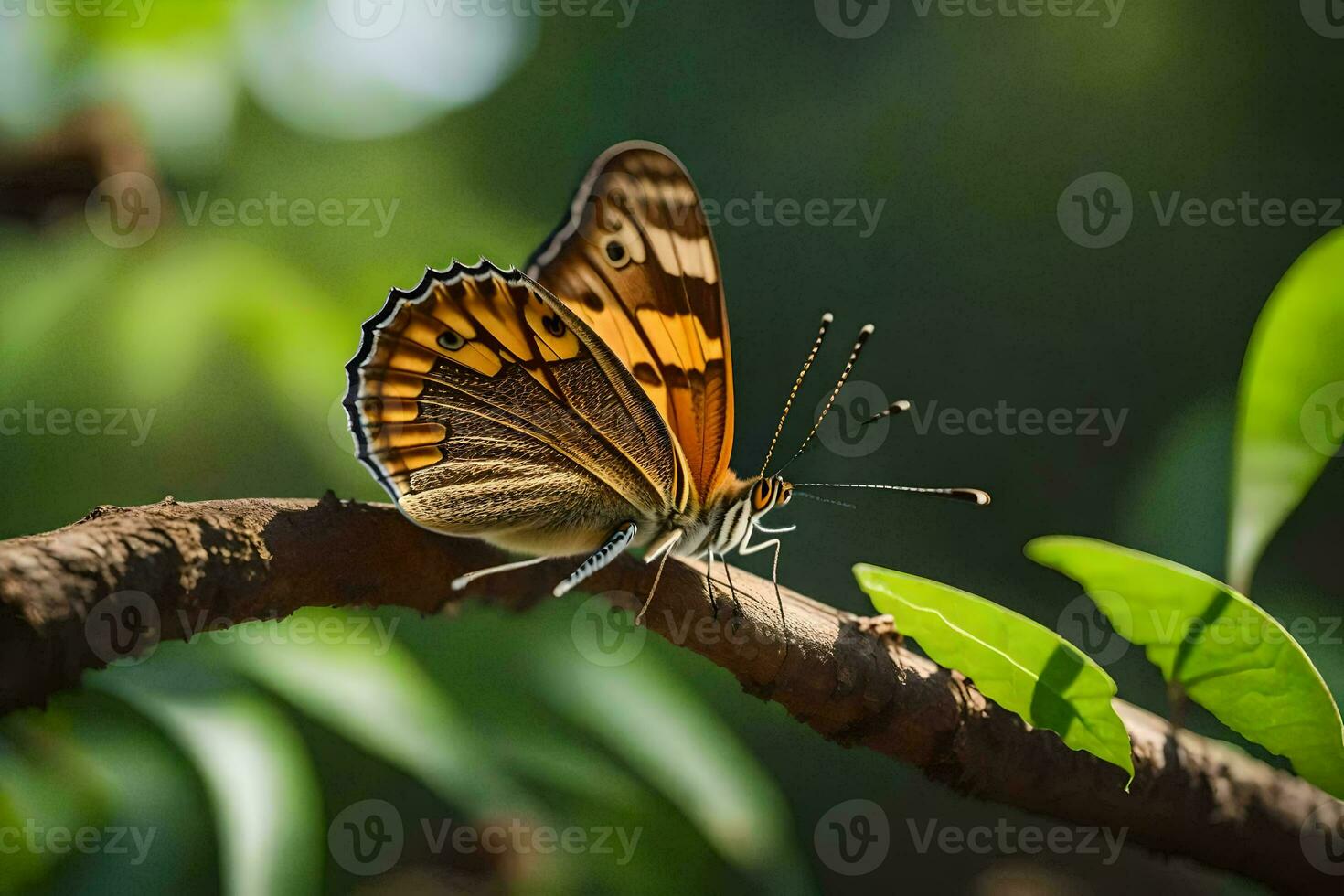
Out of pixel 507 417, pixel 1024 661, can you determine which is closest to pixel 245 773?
pixel 507 417

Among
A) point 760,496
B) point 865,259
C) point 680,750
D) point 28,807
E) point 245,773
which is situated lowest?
point 28,807

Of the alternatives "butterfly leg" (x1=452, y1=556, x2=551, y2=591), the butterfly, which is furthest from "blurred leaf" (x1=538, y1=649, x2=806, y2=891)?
"butterfly leg" (x1=452, y1=556, x2=551, y2=591)

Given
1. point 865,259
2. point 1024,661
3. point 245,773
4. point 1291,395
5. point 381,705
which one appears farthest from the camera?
→ point 865,259

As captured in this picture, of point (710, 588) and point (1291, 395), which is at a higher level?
point (1291, 395)

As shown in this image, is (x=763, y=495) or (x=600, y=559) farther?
(x=763, y=495)

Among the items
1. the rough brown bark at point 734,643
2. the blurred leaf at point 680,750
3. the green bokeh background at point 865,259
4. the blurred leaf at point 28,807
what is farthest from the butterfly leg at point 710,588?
the blurred leaf at point 28,807

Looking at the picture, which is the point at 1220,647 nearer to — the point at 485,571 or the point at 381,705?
the point at 485,571

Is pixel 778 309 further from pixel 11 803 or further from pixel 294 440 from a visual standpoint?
pixel 11 803
